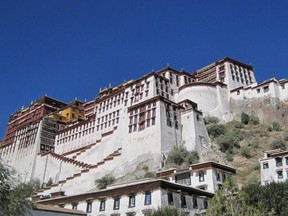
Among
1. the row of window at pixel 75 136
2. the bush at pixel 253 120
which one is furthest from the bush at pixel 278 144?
the row of window at pixel 75 136

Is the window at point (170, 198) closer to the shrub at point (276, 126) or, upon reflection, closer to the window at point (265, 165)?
the window at point (265, 165)

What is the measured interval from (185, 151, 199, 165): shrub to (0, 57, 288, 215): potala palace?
311 cm

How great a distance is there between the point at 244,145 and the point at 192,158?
9.77m

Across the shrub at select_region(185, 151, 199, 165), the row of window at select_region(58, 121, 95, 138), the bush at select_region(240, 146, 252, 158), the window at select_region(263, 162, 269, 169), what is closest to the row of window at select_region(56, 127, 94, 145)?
the row of window at select_region(58, 121, 95, 138)

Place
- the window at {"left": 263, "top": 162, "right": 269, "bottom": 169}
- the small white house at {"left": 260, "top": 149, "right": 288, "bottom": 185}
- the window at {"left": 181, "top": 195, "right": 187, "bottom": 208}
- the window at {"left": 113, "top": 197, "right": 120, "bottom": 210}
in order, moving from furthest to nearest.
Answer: the window at {"left": 263, "top": 162, "right": 269, "bottom": 169} < the small white house at {"left": 260, "top": 149, "right": 288, "bottom": 185} < the window at {"left": 113, "top": 197, "right": 120, "bottom": 210} < the window at {"left": 181, "top": 195, "right": 187, "bottom": 208}

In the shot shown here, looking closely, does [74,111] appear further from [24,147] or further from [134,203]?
[134,203]

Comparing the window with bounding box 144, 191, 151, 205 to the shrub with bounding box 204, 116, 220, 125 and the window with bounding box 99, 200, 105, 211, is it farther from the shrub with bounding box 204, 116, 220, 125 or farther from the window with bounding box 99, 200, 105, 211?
the shrub with bounding box 204, 116, 220, 125

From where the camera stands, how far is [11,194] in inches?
794

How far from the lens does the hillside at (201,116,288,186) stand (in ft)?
159

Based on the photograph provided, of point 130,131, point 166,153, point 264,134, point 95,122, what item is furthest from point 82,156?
point 264,134

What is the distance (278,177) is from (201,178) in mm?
9234

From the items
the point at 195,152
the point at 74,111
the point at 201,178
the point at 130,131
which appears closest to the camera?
the point at 201,178

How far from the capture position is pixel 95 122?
2808 inches

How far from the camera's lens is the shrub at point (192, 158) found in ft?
163
